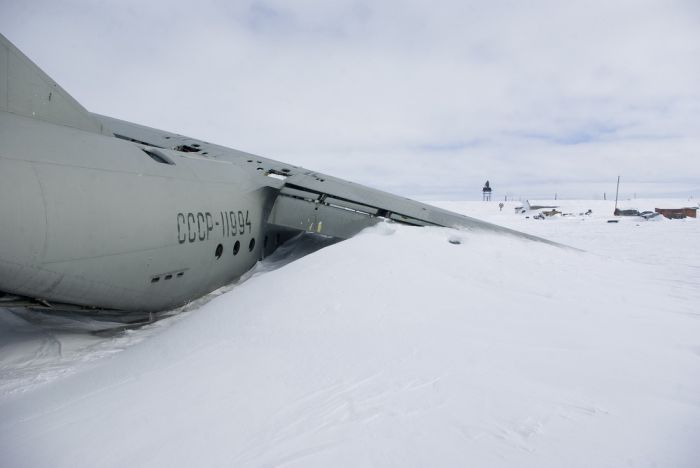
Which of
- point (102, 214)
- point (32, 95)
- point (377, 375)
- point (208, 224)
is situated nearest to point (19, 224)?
point (102, 214)

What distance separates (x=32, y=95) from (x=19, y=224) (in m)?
1.94

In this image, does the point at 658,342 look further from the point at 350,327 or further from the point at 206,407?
the point at 206,407

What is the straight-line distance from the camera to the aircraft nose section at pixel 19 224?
4043 mm

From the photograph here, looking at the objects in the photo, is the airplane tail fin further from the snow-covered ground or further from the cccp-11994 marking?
the snow-covered ground

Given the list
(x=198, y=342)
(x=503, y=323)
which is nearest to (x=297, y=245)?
(x=198, y=342)

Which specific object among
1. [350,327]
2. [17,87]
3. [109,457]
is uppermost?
[17,87]

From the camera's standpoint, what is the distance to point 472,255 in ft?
22.2

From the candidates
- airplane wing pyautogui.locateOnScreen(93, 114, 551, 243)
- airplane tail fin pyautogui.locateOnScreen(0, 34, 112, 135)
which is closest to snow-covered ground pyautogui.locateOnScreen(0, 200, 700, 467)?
airplane wing pyautogui.locateOnScreen(93, 114, 551, 243)

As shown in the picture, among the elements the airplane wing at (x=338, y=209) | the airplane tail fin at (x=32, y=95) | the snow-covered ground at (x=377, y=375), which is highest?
the airplane tail fin at (x=32, y=95)

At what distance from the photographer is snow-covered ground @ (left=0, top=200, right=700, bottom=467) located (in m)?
2.44

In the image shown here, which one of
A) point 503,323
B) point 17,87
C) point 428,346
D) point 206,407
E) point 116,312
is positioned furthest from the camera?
point 116,312

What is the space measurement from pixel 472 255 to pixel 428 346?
3.41 m

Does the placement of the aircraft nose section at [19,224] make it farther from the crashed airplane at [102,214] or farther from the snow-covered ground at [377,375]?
the snow-covered ground at [377,375]

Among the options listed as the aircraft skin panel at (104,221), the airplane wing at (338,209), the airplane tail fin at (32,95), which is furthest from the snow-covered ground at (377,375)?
the airplane tail fin at (32,95)
